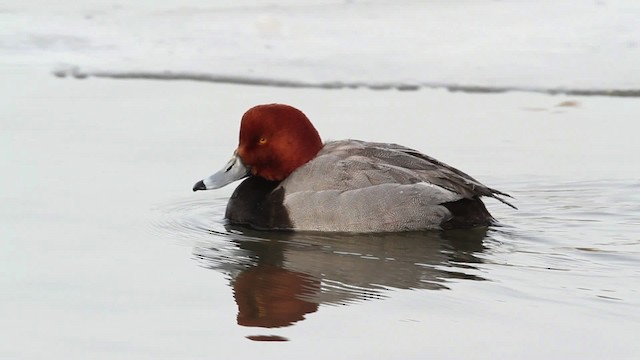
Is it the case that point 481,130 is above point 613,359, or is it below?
above

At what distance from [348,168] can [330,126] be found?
6.58 ft

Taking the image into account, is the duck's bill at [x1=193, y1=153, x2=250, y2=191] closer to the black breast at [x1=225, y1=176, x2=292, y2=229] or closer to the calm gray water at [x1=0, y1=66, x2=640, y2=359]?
the black breast at [x1=225, y1=176, x2=292, y2=229]

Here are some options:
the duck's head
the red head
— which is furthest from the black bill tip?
the red head

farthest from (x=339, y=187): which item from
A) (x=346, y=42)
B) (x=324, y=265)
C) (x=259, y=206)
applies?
(x=346, y=42)

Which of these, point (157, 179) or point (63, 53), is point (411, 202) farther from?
point (63, 53)

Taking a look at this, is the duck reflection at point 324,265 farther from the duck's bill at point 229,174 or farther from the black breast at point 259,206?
the duck's bill at point 229,174

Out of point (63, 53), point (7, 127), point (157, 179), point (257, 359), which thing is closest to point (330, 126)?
point (157, 179)

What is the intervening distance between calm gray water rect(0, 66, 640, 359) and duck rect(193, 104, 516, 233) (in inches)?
4.8

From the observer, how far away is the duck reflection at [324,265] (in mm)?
5332

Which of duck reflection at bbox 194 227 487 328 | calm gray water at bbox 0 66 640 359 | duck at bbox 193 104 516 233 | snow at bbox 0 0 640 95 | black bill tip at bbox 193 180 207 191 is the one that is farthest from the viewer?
snow at bbox 0 0 640 95

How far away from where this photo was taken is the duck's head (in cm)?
721

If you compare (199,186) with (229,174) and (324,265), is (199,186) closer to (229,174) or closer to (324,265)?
(229,174)

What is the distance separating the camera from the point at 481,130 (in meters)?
8.91

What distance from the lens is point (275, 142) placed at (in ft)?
23.7
